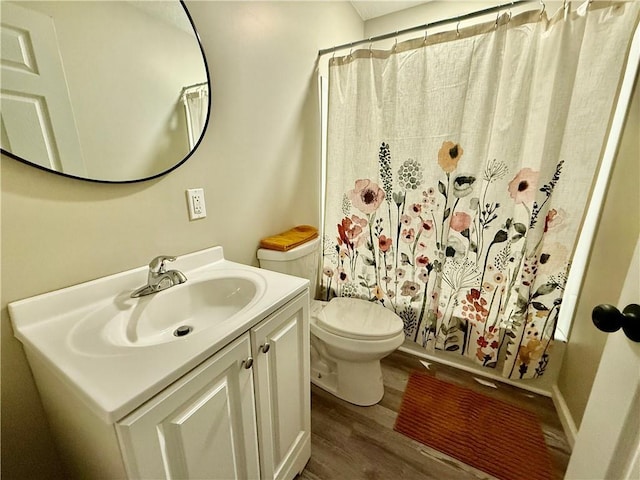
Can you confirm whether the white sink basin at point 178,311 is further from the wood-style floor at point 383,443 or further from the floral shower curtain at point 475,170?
the floral shower curtain at point 475,170

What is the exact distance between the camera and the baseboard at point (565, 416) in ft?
4.02

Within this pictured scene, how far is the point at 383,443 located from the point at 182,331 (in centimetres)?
106

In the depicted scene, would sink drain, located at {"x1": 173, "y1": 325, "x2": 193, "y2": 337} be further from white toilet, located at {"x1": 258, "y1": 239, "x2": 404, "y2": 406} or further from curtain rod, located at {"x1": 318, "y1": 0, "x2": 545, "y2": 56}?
curtain rod, located at {"x1": 318, "y1": 0, "x2": 545, "y2": 56}

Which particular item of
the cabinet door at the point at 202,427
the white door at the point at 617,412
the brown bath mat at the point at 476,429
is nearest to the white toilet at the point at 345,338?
the brown bath mat at the point at 476,429

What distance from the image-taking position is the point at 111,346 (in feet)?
1.94

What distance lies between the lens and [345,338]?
1297mm

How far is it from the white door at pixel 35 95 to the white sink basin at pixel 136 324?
15.0 inches

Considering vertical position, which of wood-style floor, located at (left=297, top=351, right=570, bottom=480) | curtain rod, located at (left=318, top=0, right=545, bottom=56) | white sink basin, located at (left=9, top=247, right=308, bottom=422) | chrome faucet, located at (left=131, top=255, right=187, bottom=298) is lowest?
wood-style floor, located at (left=297, top=351, right=570, bottom=480)

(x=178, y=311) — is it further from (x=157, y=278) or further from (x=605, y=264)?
(x=605, y=264)

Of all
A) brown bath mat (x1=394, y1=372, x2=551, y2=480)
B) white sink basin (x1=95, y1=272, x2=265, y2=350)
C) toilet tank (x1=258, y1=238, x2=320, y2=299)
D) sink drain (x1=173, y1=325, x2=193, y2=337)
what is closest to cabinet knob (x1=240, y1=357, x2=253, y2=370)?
white sink basin (x1=95, y1=272, x2=265, y2=350)

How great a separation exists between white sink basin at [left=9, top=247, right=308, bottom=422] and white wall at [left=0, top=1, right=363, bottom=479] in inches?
2.1

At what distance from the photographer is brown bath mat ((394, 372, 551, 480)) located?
1149 mm

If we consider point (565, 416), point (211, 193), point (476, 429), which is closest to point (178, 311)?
point (211, 193)

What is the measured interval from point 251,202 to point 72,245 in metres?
0.70
